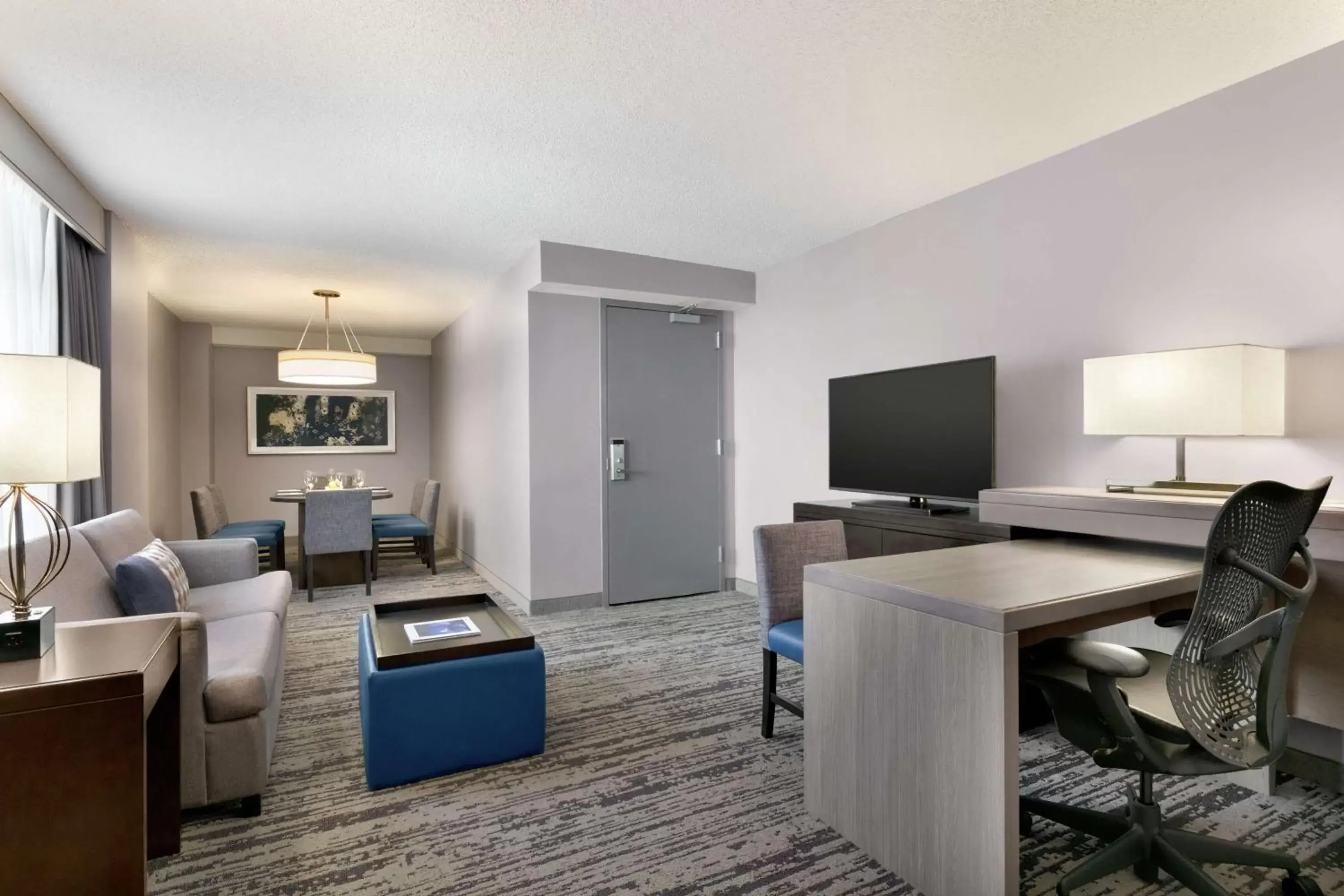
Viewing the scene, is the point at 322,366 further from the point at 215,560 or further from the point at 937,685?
the point at 937,685

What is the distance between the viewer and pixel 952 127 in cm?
278

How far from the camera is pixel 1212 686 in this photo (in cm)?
149

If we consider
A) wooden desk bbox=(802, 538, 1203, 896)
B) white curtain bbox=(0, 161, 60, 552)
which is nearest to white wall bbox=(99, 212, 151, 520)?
white curtain bbox=(0, 161, 60, 552)

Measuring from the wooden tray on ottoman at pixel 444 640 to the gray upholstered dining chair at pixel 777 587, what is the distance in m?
0.90

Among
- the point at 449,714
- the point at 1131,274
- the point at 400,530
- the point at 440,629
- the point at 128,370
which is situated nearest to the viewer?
the point at 449,714

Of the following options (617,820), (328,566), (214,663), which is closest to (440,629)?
(214,663)

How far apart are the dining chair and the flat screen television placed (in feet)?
12.4

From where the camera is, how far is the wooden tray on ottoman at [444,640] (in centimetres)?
234

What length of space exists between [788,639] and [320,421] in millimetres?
7179

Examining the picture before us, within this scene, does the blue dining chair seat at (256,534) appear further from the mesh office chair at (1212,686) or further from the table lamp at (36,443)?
the mesh office chair at (1212,686)

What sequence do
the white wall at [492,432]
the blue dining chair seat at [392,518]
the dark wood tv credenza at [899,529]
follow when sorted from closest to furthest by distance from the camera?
the dark wood tv credenza at [899,529] → the white wall at [492,432] → the blue dining chair seat at [392,518]

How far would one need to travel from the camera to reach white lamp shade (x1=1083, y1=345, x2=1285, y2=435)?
215 cm

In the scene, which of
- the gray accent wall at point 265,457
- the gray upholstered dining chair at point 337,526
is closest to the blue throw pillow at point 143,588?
the gray upholstered dining chair at point 337,526

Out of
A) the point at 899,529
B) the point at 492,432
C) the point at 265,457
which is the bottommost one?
the point at 899,529
